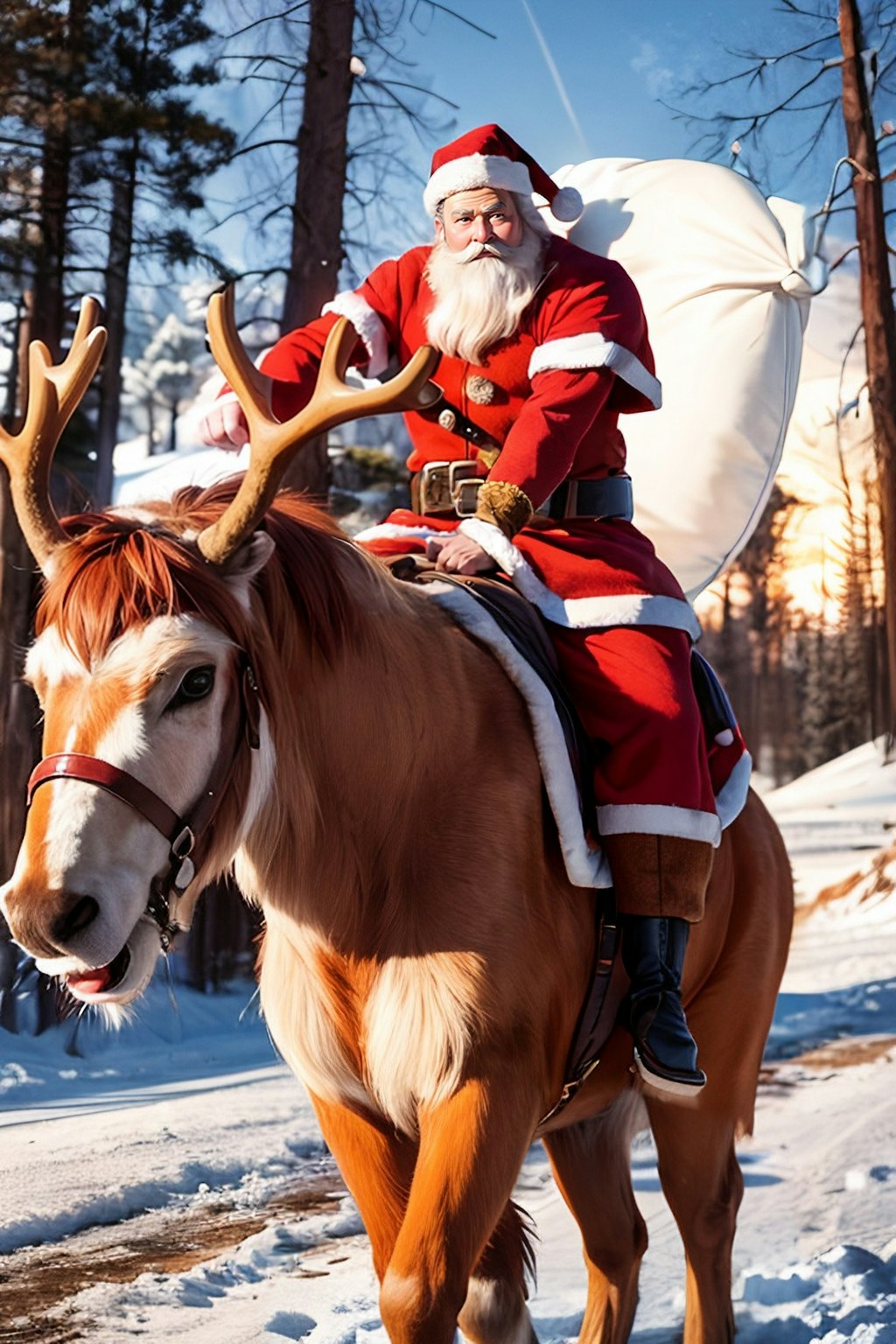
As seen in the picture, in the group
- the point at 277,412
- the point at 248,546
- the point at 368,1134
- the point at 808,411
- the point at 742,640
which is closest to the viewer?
the point at 248,546

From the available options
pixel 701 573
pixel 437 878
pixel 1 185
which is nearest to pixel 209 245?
pixel 1 185

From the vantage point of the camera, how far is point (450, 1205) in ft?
7.13

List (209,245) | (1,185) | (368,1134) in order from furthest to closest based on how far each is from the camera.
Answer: (209,245)
(1,185)
(368,1134)

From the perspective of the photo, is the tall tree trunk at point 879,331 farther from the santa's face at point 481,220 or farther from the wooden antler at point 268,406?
the wooden antler at point 268,406

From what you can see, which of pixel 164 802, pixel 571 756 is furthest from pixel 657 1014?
pixel 164 802

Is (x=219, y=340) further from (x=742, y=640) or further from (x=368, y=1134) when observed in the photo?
(x=742, y=640)

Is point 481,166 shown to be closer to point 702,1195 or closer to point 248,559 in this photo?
point 248,559

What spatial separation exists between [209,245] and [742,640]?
19.0ft

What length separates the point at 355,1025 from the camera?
2.37m

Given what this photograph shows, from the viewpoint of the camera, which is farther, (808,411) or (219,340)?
(808,411)

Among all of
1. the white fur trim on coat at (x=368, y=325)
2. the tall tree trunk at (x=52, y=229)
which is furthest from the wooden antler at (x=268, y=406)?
the tall tree trunk at (x=52, y=229)

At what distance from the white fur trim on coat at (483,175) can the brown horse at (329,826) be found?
88 cm

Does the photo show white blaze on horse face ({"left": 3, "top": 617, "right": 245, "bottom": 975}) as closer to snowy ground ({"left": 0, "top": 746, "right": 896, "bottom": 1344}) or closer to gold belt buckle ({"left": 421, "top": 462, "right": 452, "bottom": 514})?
gold belt buckle ({"left": 421, "top": 462, "right": 452, "bottom": 514})

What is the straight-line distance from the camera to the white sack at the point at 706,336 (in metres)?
4.28
